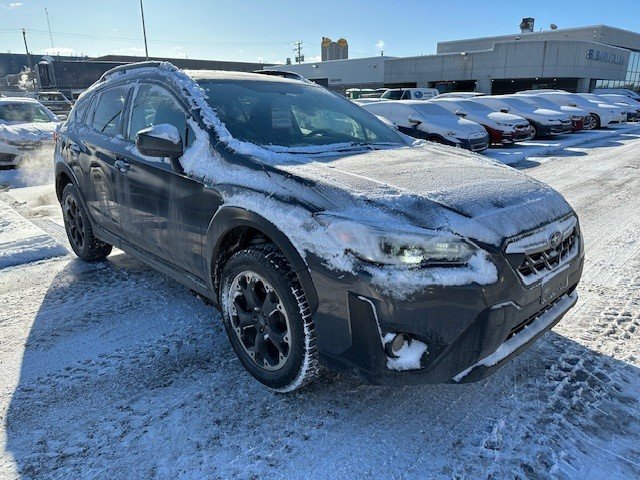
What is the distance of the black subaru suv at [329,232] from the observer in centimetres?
213

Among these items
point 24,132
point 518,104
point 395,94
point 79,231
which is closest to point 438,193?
point 79,231

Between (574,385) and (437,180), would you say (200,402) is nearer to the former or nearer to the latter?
(437,180)

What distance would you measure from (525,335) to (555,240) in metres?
0.54

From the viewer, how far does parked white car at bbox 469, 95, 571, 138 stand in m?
15.7

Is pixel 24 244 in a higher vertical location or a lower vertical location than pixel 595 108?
lower

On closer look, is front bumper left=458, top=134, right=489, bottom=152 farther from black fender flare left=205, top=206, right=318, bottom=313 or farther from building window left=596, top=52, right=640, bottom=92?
building window left=596, top=52, right=640, bottom=92

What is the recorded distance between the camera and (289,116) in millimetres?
3424

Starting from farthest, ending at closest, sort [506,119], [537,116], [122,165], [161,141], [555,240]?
1. [537,116]
2. [506,119]
3. [122,165]
4. [161,141]
5. [555,240]

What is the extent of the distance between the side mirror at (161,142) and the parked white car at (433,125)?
785cm

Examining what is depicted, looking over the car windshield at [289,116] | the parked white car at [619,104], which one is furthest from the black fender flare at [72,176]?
the parked white car at [619,104]

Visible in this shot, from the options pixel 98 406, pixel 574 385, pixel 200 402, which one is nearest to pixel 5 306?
pixel 98 406

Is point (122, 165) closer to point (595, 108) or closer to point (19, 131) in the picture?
point (19, 131)

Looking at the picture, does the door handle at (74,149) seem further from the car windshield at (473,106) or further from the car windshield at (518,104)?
the car windshield at (518,104)

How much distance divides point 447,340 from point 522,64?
2010 inches
